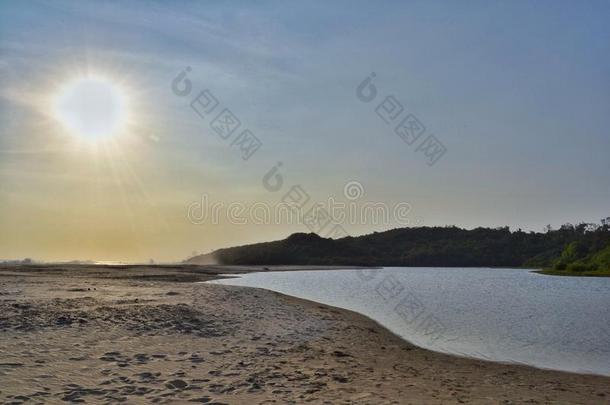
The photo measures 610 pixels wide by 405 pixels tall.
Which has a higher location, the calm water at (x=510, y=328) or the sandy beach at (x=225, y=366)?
the sandy beach at (x=225, y=366)

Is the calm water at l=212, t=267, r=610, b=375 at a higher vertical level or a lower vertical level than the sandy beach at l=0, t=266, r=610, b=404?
lower

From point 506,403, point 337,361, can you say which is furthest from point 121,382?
point 506,403

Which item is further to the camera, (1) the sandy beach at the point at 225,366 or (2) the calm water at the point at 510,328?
(2) the calm water at the point at 510,328

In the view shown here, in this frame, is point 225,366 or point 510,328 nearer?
point 225,366

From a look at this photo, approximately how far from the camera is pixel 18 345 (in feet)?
42.3

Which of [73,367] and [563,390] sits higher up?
[73,367]

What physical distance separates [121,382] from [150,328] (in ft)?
22.5

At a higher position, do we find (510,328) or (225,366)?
(225,366)

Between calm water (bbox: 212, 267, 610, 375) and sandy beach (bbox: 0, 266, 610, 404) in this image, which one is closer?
sandy beach (bbox: 0, 266, 610, 404)

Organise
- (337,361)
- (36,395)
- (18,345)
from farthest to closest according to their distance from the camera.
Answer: (337,361) < (18,345) < (36,395)

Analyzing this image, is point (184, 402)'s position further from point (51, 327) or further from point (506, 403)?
point (51, 327)

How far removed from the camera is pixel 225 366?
12375mm

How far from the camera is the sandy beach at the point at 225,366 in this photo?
9.87m

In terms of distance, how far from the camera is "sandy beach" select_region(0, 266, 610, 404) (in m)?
9.87
